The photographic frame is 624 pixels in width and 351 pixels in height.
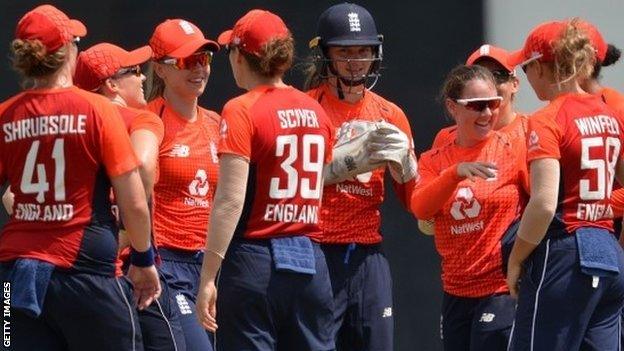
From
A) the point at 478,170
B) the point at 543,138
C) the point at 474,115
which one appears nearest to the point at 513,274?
the point at 478,170

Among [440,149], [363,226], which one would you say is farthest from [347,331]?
[440,149]

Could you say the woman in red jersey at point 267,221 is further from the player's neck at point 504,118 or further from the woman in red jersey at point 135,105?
the player's neck at point 504,118

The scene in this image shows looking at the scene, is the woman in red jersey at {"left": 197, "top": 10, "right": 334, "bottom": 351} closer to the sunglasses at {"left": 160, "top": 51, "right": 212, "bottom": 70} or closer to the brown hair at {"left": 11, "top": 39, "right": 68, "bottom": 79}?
the brown hair at {"left": 11, "top": 39, "right": 68, "bottom": 79}

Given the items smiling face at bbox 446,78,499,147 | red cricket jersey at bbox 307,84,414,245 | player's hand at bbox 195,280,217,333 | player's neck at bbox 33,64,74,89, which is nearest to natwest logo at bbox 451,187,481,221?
smiling face at bbox 446,78,499,147

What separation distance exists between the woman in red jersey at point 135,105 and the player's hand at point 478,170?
42.7 inches

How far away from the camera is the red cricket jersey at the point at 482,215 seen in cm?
552

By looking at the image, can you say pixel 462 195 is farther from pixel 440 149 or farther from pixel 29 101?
pixel 29 101

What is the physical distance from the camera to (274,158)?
4902mm

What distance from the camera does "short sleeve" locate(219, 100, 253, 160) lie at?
4.82 m

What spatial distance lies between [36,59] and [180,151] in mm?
1237

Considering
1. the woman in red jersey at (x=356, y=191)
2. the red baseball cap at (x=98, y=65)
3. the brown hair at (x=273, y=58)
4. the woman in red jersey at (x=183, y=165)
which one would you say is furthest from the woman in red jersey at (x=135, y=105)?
the woman in red jersey at (x=356, y=191)

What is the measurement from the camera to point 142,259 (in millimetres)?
4715

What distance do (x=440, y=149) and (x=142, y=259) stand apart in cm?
154

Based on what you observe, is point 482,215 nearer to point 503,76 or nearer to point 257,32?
point 503,76
